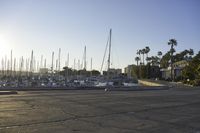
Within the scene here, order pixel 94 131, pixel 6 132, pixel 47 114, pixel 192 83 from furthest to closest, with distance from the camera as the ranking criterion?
pixel 192 83
pixel 47 114
pixel 94 131
pixel 6 132

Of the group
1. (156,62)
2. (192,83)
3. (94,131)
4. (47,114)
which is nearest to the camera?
(94,131)

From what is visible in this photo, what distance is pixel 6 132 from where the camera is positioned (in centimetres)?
1162

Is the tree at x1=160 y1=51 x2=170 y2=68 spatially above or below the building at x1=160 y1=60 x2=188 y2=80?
above

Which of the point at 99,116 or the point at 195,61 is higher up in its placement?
the point at 195,61

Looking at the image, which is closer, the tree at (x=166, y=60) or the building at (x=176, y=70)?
the building at (x=176, y=70)

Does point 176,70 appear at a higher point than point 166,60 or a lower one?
lower

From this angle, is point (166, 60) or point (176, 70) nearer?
point (176, 70)

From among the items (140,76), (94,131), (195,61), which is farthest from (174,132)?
(140,76)

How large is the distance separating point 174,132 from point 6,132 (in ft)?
18.3

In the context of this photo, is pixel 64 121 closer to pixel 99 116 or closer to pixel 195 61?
pixel 99 116

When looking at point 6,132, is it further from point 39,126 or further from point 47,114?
point 47,114

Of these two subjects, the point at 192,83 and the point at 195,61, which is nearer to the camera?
the point at 192,83

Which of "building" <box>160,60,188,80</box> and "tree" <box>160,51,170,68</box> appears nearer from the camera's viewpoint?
"building" <box>160,60,188,80</box>

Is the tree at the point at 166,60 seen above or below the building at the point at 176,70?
above
